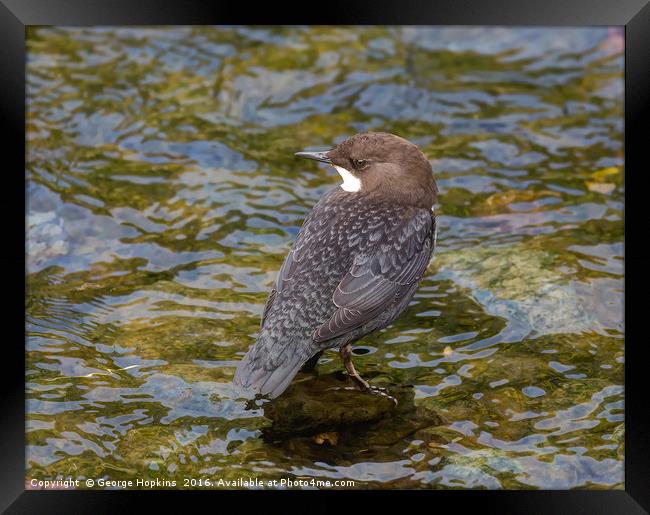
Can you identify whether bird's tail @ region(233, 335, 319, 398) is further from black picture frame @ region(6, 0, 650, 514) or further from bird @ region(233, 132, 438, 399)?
black picture frame @ region(6, 0, 650, 514)

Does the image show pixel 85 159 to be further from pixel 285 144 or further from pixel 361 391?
pixel 361 391

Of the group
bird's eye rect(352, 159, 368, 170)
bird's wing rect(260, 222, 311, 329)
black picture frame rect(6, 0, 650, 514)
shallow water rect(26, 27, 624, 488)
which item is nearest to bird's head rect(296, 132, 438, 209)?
bird's eye rect(352, 159, 368, 170)

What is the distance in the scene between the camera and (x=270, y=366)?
446 centimetres

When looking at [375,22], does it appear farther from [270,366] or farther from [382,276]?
[270,366]

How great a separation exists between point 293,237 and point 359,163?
1323 millimetres

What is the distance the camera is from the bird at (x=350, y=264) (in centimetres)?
455

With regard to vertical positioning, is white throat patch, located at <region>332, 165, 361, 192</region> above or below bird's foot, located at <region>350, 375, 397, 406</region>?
above

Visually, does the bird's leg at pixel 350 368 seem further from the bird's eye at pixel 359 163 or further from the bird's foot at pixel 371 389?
the bird's eye at pixel 359 163

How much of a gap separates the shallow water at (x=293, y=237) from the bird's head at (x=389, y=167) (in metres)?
0.81

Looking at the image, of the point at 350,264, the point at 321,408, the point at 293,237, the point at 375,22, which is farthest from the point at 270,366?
the point at 293,237

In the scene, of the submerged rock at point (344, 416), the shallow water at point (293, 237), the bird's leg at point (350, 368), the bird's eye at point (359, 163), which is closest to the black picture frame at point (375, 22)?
the shallow water at point (293, 237)

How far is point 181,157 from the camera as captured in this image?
700 cm

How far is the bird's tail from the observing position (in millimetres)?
4414
